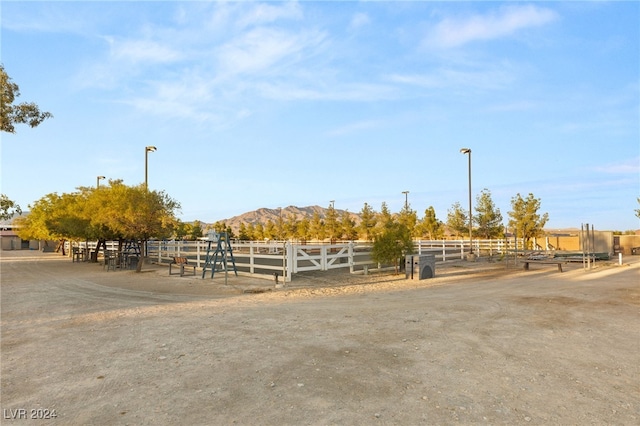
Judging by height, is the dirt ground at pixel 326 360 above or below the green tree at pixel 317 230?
below

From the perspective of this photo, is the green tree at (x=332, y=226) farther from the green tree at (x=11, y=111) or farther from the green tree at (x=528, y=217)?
the green tree at (x=11, y=111)

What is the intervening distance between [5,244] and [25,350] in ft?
319

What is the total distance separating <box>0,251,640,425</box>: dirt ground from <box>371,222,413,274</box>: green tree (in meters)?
6.59

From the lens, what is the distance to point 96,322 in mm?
8648

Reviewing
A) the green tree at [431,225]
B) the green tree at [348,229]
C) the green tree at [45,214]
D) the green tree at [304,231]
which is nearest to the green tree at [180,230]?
the green tree at [45,214]

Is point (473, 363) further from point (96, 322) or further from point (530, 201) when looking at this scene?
point (530, 201)

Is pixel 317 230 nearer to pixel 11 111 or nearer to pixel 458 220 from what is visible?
pixel 458 220

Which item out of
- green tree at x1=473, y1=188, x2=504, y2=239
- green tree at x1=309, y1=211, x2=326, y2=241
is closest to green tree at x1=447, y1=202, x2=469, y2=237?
green tree at x1=473, y1=188, x2=504, y2=239

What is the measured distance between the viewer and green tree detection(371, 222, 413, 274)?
1816 centimetres

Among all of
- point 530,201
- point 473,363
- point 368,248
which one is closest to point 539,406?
point 473,363

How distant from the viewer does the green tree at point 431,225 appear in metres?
49.8

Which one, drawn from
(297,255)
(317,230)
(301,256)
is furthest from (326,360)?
(317,230)

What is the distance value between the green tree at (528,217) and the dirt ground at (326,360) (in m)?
29.1

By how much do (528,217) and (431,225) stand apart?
12894 mm
